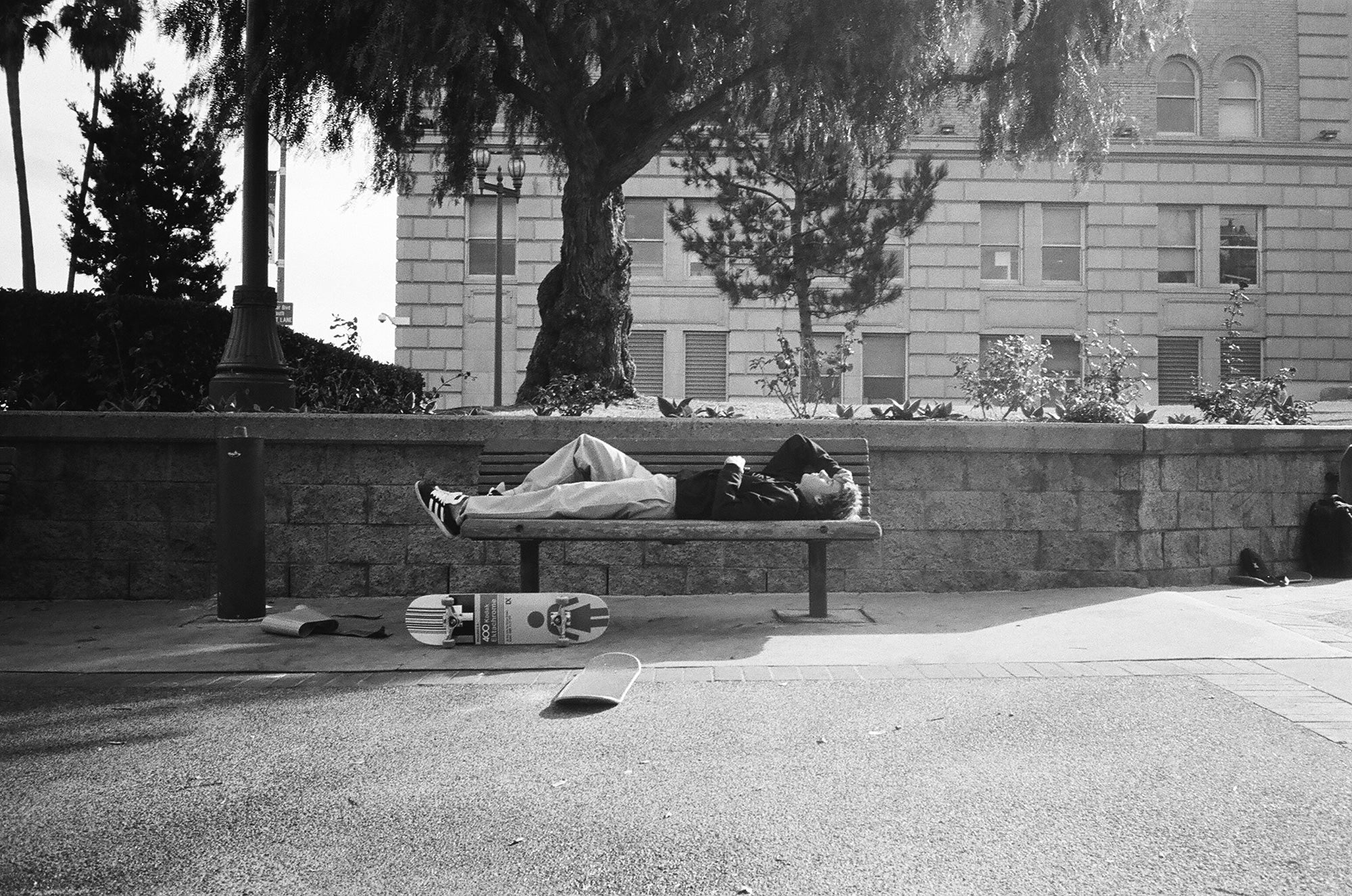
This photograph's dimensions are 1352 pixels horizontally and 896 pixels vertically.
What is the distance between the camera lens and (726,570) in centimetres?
790

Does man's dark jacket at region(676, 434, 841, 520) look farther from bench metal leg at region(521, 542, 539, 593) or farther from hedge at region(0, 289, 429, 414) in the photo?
hedge at region(0, 289, 429, 414)

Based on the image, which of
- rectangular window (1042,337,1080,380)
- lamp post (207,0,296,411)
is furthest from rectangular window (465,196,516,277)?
lamp post (207,0,296,411)

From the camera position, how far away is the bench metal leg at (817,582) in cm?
684

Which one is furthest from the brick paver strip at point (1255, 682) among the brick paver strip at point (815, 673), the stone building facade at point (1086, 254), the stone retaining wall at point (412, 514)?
the stone building facade at point (1086, 254)

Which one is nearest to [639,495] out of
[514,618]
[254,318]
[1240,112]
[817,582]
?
[514,618]

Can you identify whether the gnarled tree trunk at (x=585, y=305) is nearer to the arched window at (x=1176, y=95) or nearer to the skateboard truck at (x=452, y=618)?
the skateboard truck at (x=452, y=618)

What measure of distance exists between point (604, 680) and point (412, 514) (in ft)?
9.90

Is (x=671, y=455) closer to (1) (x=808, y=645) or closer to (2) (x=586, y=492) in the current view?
(2) (x=586, y=492)

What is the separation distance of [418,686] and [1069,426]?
16.2 feet

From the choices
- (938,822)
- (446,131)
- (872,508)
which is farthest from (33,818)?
(446,131)

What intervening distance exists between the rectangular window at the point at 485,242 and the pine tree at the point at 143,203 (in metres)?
11.2

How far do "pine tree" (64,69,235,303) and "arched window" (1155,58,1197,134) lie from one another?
85.2 ft

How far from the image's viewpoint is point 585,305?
1079 centimetres

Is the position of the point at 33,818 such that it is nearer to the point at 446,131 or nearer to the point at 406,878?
the point at 406,878
